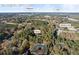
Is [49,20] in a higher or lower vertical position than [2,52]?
higher

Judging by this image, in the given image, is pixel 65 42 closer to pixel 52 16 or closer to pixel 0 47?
pixel 52 16
